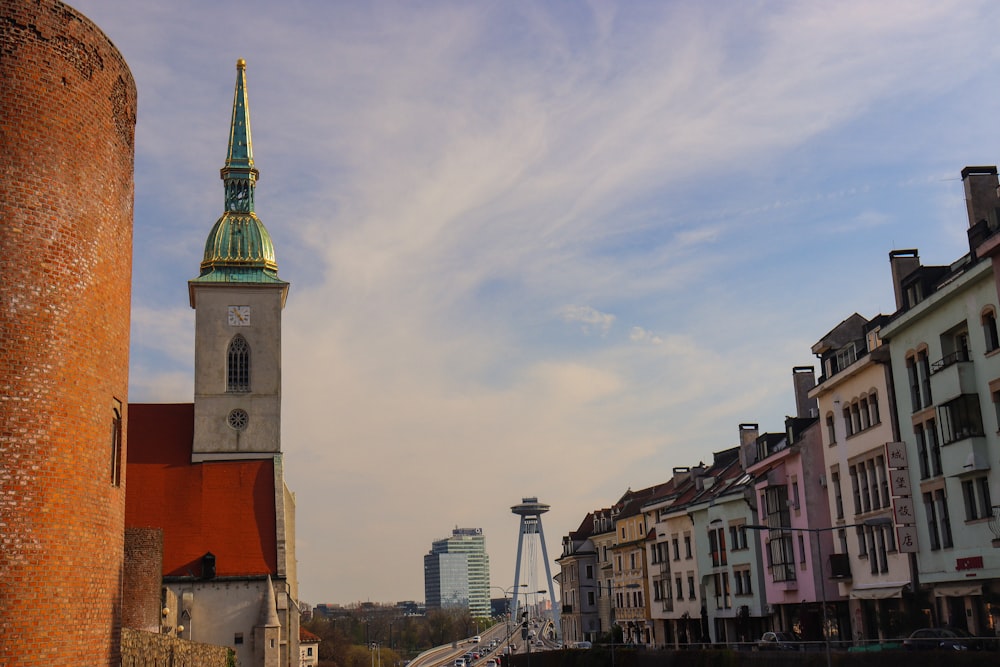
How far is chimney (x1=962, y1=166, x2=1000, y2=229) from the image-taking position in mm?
33219

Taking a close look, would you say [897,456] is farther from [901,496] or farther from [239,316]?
[239,316]

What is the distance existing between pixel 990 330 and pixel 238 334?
41.9 m

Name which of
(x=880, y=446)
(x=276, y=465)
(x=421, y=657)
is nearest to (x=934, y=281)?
(x=880, y=446)

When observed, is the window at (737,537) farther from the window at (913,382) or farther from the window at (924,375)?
the window at (924,375)

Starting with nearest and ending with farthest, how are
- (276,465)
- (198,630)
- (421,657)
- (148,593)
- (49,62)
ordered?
(49,62), (148,593), (198,630), (276,465), (421,657)

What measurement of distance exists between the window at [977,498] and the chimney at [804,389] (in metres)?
17.6

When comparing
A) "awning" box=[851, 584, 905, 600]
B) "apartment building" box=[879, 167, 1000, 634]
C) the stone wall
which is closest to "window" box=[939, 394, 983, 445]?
"apartment building" box=[879, 167, 1000, 634]

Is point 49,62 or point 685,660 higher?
point 49,62

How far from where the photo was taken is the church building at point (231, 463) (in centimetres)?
5178

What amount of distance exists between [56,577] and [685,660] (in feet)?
87.0

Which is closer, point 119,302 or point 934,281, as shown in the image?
point 119,302

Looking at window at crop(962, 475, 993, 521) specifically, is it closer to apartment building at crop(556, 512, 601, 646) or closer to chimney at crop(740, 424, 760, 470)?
chimney at crop(740, 424, 760, 470)

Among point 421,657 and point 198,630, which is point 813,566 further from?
point 421,657

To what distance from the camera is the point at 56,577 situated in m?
17.7
